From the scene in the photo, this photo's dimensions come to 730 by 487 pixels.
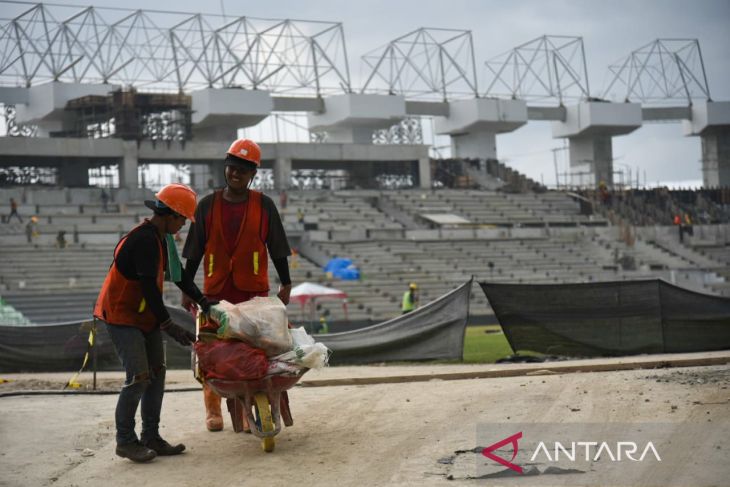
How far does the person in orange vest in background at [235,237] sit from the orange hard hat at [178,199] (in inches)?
19.6

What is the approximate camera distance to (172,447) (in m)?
8.72

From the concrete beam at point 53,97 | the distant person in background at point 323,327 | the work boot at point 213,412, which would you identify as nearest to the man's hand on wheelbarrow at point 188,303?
the work boot at point 213,412

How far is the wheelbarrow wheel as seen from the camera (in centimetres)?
853

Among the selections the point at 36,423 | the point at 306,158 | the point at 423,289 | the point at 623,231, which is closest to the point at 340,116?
the point at 306,158

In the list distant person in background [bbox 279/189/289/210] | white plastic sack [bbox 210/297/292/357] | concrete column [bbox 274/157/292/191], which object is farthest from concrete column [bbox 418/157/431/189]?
white plastic sack [bbox 210/297/292/357]

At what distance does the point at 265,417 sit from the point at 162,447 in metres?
0.86

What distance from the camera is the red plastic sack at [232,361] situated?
8.59 metres

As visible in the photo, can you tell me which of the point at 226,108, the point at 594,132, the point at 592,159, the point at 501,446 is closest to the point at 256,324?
the point at 501,446

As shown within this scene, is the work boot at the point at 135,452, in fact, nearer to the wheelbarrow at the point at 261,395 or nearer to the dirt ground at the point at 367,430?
the dirt ground at the point at 367,430

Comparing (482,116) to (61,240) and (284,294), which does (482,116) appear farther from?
(284,294)

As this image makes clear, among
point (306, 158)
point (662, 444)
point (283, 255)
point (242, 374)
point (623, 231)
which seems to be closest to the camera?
point (662, 444)

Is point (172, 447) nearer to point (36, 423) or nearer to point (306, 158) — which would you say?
point (36, 423)

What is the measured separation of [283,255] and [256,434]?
1.57m

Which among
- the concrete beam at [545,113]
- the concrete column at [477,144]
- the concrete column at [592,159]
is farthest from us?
the concrete column at [592,159]
